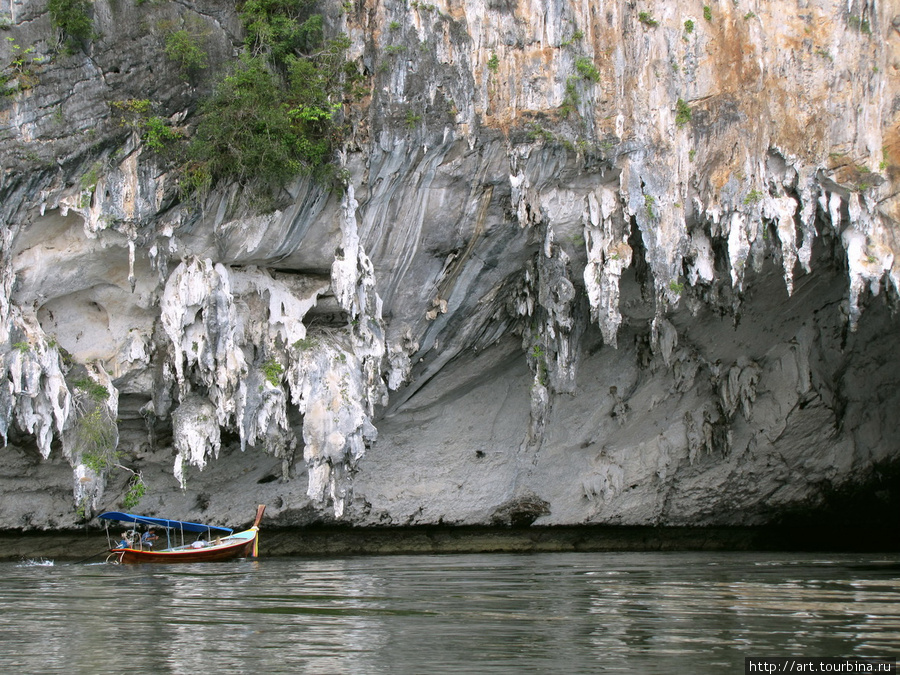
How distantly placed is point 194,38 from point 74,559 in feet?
38.9

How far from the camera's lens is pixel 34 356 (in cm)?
1487

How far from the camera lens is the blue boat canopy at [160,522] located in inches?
722

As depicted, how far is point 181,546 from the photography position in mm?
18578

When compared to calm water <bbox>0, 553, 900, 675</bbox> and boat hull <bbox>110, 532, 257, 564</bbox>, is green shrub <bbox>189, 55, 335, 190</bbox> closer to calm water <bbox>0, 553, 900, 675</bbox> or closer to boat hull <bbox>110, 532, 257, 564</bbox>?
calm water <bbox>0, 553, 900, 675</bbox>

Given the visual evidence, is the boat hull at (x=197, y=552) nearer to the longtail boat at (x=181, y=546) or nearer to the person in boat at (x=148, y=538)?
the longtail boat at (x=181, y=546)

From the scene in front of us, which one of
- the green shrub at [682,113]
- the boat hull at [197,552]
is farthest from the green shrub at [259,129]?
the boat hull at [197,552]

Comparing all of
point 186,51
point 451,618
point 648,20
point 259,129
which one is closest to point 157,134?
point 186,51

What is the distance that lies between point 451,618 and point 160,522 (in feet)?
37.9

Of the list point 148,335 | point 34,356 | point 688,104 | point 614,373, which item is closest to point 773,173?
point 688,104

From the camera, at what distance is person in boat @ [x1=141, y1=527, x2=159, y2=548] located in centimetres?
1884

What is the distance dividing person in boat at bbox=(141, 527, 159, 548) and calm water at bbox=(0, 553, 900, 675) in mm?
3422

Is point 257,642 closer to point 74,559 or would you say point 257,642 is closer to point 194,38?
point 194,38

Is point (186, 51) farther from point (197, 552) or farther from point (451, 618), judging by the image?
point (451, 618)

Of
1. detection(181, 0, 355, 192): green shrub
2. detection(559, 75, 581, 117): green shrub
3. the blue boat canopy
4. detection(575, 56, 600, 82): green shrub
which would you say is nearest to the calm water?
the blue boat canopy
